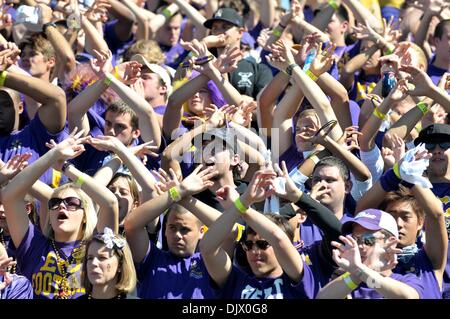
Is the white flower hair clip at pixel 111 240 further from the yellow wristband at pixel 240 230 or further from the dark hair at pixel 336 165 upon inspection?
the dark hair at pixel 336 165

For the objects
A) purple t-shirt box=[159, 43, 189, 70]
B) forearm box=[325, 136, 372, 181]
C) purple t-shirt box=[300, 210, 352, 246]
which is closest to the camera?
purple t-shirt box=[300, 210, 352, 246]

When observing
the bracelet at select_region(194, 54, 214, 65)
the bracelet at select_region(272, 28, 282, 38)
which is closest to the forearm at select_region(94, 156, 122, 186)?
the bracelet at select_region(194, 54, 214, 65)

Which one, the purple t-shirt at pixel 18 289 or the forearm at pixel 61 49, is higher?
the forearm at pixel 61 49

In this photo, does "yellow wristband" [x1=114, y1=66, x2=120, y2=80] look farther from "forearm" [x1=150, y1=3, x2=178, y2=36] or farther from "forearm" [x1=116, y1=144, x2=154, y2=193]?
"forearm" [x1=150, y1=3, x2=178, y2=36]

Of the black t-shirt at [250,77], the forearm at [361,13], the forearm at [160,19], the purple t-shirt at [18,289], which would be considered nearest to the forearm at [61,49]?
the black t-shirt at [250,77]

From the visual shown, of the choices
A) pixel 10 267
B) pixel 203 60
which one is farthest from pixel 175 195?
pixel 203 60

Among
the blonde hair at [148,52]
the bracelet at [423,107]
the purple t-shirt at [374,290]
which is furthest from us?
the blonde hair at [148,52]

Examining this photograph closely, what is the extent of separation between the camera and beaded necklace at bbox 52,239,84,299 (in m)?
7.88

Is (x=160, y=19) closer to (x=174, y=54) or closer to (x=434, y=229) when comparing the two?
(x=174, y=54)

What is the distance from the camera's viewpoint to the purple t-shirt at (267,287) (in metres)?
7.53

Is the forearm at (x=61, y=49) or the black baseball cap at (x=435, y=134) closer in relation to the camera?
the black baseball cap at (x=435, y=134)

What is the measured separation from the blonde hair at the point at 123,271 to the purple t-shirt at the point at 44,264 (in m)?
0.25

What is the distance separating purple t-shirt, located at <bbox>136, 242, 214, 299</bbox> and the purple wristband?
1.25 metres
